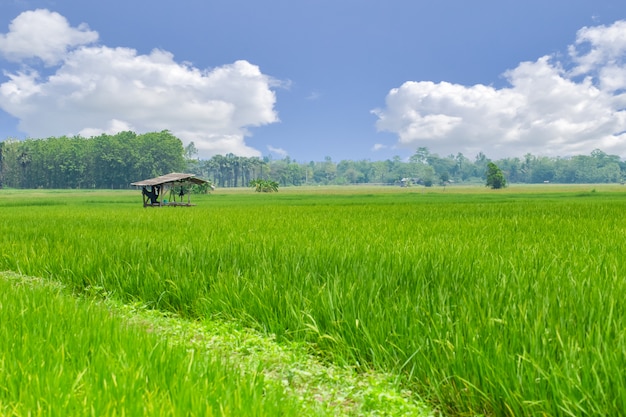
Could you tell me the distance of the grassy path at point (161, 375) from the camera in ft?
5.41

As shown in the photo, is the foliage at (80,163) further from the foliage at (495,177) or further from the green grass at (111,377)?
the green grass at (111,377)

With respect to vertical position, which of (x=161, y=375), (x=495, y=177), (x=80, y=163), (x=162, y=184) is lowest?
(x=161, y=375)

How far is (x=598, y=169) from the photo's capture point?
639ft

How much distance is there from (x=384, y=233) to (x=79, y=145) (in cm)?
12295

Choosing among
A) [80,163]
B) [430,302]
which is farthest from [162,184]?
[80,163]

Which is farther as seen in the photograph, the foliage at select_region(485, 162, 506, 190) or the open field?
the foliage at select_region(485, 162, 506, 190)

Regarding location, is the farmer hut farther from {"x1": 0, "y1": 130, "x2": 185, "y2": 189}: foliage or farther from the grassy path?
{"x1": 0, "y1": 130, "x2": 185, "y2": 189}: foliage

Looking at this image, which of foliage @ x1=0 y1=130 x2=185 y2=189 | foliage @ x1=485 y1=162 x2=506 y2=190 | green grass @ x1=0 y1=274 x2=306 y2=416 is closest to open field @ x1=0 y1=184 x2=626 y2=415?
green grass @ x1=0 y1=274 x2=306 y2=416

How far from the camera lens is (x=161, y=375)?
1925mm

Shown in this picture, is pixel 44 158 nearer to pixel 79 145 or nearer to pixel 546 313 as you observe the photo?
pixel 79 145

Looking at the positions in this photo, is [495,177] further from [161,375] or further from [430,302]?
[161,375]

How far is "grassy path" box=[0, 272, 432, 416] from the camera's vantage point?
65.0 inches

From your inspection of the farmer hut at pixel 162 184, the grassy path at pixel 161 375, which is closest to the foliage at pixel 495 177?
the farmer hut at pixel 162 184

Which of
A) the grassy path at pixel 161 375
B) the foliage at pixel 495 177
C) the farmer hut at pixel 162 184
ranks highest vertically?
the foliage at pixel 495 177
